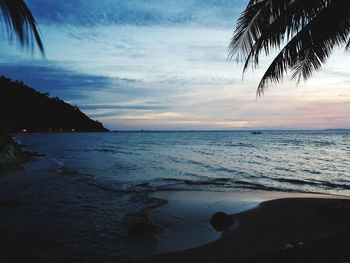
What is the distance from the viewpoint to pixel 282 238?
4895mm

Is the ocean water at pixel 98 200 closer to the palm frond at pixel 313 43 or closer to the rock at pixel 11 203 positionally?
the rock at pixel 11 203

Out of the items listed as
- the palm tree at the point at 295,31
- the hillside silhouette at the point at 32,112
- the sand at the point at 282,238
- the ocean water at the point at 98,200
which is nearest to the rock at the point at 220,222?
the sand at the point at 282,238

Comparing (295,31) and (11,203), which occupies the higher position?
(295,31)

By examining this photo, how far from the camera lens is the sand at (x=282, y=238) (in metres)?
3.88

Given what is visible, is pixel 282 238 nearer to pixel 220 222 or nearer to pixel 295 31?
pixel 220 222

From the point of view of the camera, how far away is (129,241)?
4996 millimetres

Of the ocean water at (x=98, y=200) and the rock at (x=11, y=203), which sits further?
the rock at (x=11, y=203)

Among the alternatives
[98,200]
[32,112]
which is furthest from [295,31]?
[32,112]

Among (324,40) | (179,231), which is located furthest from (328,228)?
(324,40)

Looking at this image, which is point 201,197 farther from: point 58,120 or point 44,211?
point 58,120

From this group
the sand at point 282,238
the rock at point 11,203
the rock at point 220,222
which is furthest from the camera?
the rock at point 11,203

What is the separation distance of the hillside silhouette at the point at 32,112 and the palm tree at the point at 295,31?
58594 mm

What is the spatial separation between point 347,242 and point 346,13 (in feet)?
12.6

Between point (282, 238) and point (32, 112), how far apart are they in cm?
11122
